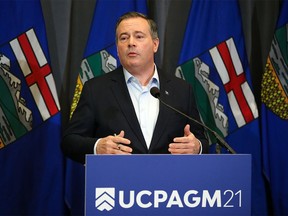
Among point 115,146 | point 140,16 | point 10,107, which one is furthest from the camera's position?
point 10,107

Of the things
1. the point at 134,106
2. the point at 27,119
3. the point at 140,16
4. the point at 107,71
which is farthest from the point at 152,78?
the point at 27,119

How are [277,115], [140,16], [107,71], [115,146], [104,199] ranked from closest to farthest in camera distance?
[104,199] → [115,146] → [140,16] → [107,71] → [277,115]

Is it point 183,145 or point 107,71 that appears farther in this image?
point 107,71

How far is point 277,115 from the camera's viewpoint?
3.39m

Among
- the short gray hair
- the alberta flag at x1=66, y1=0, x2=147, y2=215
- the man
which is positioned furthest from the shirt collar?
the alberta flag at x1=66, y1=0, x2=147, y2=215

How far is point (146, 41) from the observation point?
2.44m

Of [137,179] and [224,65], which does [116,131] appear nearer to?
[137,179]

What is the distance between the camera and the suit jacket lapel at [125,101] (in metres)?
2.29

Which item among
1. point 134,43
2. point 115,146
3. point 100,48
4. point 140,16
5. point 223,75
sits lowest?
point 115,146

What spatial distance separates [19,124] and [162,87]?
120cm

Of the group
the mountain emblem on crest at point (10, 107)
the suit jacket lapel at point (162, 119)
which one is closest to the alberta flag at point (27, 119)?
the mountain emblem on crest at point (10, 107)

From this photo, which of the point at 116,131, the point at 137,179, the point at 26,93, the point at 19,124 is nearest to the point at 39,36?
the point at 26,93

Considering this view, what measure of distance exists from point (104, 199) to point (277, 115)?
2071 millimetres

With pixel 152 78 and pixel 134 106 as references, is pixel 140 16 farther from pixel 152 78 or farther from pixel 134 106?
pixel 134 106
